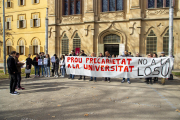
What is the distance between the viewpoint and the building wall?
24641mm

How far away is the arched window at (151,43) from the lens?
1806 cm

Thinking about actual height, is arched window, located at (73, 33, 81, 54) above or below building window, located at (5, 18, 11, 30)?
below

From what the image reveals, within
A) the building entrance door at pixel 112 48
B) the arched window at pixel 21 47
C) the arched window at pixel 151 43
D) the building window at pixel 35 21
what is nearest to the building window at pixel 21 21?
the building window at pixel 35 21

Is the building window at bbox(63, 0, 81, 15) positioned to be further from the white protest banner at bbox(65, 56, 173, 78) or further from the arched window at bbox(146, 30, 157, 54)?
the white protest banner at bbox(65, 56, 173, 78)

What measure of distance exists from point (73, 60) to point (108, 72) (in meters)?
2.86

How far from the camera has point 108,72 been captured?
1024 centimetres

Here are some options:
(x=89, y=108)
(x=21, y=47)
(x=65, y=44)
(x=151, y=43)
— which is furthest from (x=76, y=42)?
(x=89, y=108)

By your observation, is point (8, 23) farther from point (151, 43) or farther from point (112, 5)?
point (151, 43)

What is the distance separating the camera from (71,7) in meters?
21.4

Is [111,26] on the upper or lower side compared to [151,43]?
upper

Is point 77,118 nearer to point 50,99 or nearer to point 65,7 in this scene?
point 50,99

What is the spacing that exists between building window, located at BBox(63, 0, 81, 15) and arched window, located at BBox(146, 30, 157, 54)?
9.67 meters

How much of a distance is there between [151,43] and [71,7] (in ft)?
Result: 38.2

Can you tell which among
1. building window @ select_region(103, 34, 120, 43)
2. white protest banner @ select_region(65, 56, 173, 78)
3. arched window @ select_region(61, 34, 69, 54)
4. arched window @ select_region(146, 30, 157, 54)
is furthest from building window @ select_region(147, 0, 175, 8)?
arched window @ select_region(61, 34, 69, 54)
